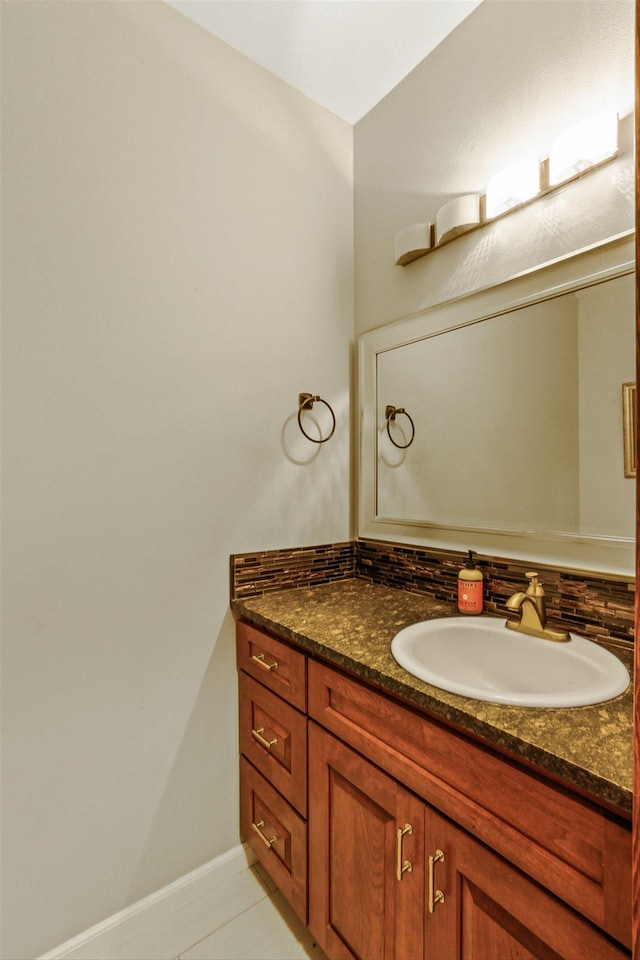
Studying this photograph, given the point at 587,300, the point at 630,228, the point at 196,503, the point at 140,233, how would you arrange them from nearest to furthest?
the point at 630,228 < the point at 587,300 < the point at 140,233 < the point at 196,503

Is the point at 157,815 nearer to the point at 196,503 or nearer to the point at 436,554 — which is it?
the point at 196,503

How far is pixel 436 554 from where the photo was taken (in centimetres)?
142

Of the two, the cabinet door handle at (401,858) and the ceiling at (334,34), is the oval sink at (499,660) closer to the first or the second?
the cabinet door handle at (401,858)

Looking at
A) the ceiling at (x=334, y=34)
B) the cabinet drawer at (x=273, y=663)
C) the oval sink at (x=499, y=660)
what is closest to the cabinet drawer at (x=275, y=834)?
the cabinet drawer at (x=273, y=663)

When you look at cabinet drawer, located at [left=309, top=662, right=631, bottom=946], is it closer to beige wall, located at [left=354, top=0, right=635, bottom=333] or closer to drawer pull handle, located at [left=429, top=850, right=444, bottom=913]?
drawer pull handle, located at [left=429, top=850, right=444, bottom=913]

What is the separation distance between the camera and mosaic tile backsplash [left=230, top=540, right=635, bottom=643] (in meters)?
1.03

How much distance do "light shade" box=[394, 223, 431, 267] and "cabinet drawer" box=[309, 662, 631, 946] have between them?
1.28m

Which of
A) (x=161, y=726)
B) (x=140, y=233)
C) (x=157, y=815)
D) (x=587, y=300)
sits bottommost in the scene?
(x=157, y=815)

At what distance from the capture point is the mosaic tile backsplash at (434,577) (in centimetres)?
103

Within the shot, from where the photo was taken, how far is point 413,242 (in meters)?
1.43

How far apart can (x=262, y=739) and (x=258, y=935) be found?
49cm

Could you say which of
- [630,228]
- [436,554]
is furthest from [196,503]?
[630,228]

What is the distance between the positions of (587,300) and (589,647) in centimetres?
81

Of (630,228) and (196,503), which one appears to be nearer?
(630,228)
